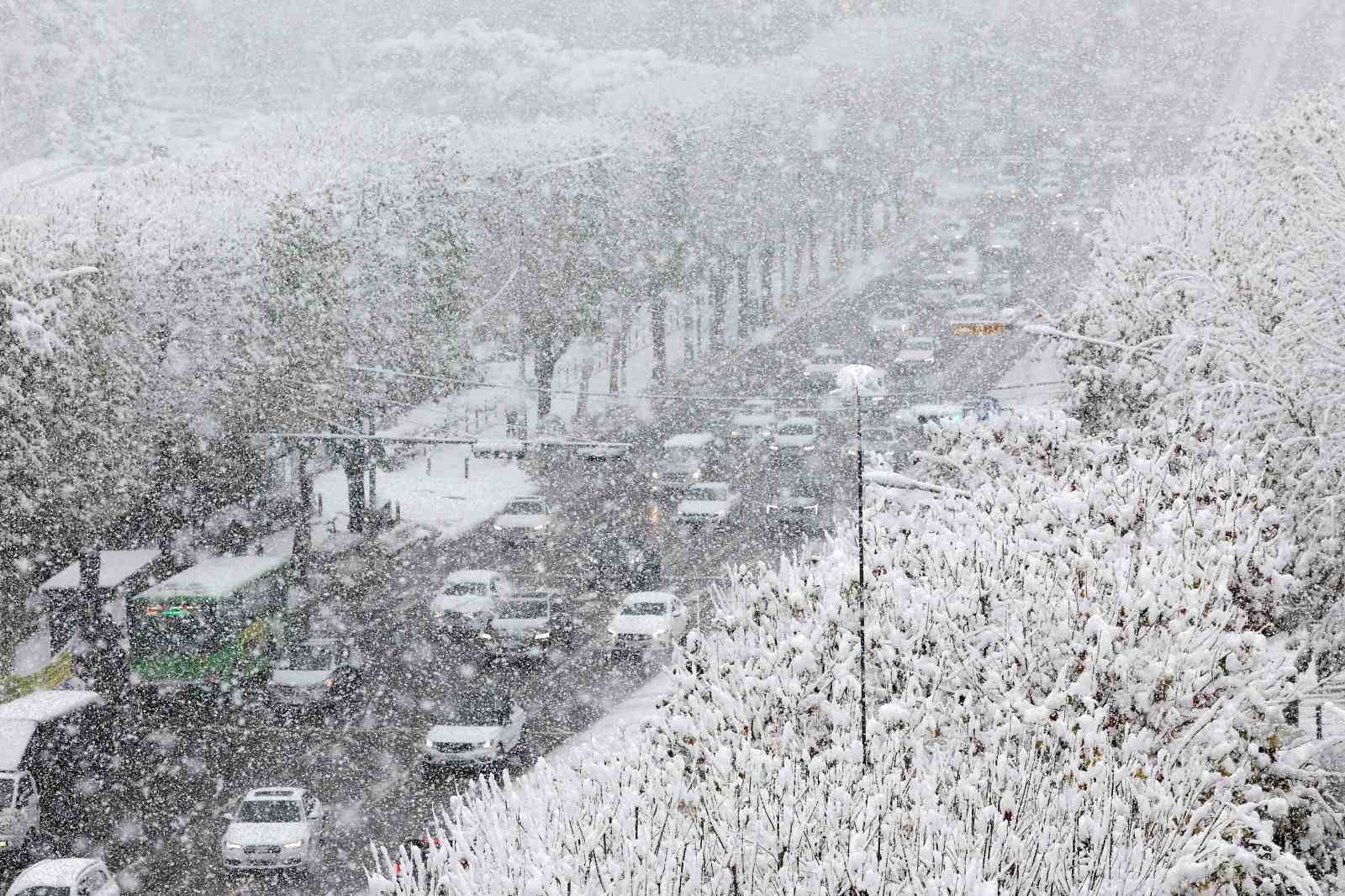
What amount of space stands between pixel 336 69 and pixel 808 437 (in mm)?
57382

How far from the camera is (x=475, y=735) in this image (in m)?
24.3

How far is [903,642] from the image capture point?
978 centimetres

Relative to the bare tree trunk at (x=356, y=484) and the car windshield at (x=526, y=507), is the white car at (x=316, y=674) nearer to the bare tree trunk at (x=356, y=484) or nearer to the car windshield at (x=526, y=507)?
the car windshield at (x=526, y=507)

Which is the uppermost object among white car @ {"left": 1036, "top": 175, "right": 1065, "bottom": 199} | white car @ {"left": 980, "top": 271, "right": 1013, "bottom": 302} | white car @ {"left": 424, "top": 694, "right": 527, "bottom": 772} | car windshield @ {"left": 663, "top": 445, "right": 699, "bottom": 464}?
white car @ {"left": 1036, "top": 175, "right": 1065, "bottom": 199}

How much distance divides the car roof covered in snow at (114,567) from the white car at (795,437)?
72.5 feet

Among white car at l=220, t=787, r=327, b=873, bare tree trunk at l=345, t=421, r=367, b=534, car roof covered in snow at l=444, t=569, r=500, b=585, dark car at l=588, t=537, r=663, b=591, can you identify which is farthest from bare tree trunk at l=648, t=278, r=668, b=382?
white car at l=220, t=787, r=327, b=873

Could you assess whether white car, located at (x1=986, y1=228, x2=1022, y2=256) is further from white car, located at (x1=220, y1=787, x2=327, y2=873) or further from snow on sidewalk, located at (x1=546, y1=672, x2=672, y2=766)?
white car, located at (x1=220, y1=787, x2=327, y2=873)

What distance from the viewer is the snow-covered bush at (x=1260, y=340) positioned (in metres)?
15.1

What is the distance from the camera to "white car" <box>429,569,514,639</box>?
32.8 meters

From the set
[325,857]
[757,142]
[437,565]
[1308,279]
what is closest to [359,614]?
[437,565]

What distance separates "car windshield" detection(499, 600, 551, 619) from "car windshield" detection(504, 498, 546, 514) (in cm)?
1121

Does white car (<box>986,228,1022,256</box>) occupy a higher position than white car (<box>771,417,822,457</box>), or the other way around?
white car (<box>986,228,1022,256</box>)

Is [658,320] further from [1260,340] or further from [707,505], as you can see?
[1260,340]

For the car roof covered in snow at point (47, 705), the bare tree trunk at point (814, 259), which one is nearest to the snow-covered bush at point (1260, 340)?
the car roof covered in snow at point (47, 705)
